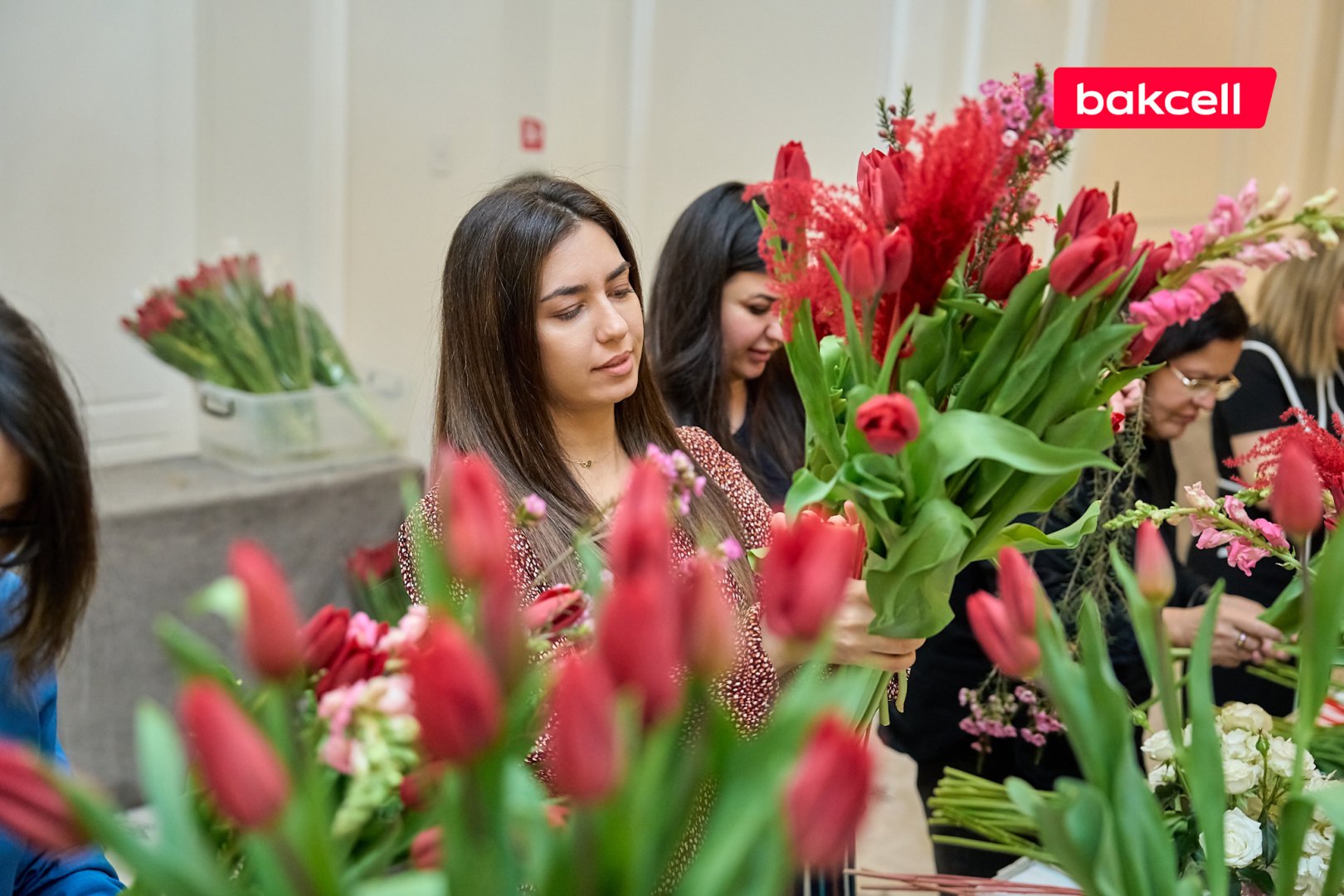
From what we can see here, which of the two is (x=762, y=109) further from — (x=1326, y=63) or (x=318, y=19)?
(x=1326, y=63)

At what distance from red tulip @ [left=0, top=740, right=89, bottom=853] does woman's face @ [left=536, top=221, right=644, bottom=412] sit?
85 centimetres

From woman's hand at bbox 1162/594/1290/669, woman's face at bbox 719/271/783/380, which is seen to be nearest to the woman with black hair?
woman's hand at bbox 1162/594/1290/669

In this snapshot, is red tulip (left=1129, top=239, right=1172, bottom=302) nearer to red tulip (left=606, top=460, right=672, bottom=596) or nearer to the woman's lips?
red tulip (left=606, top=460, right=672, bottom=596)

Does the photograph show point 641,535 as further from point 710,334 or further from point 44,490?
point 710,334

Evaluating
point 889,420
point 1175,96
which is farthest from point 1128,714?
point 1175,96

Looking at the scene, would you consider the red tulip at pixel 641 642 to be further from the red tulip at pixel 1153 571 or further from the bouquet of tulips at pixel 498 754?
the red tulip at pixel 1153 571

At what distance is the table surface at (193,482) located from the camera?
2551mm

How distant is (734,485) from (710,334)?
491 mm

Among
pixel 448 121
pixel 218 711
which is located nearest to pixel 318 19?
pixel 448 121

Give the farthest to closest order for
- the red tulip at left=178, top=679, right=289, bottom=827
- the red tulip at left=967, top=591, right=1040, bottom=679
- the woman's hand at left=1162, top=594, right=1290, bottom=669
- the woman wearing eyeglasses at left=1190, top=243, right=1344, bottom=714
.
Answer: the woman wearing eyeglasses at left=1190, top=243, right=1344, bottom=714 < the woman's hand at left=1162, top=594, right=1290, bottom=669 < the red tulip at left=967, top=591, right=1040, bottom=679 < the red tulip at left=178, top=679, right=289, bottom=827

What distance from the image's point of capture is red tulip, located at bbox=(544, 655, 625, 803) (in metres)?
0.36

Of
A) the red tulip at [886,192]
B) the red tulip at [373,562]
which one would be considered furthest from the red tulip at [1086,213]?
the red tulip at [373,562]

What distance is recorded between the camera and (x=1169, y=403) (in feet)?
6.00

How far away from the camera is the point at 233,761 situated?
0.36 m
